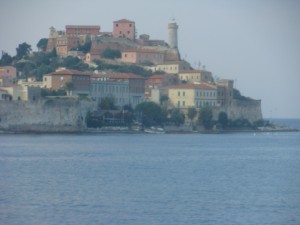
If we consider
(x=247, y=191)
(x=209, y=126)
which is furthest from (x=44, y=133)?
(x=247, y=191)

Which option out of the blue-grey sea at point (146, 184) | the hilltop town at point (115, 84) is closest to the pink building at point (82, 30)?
the hilltop town at point (115, 84)

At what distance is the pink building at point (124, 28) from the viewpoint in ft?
274

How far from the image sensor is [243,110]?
250 feet

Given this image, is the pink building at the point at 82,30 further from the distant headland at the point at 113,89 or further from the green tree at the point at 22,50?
the green tree at the point at 22,50

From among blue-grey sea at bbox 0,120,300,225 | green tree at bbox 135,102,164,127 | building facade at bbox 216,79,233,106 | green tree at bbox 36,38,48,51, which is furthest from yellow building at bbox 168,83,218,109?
blue-grey sea at bbox 0,120,300,225

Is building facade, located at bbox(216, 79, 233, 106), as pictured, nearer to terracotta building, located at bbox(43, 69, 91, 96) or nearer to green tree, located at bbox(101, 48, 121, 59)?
green tree, located at bbox(101, 48, 121, 59)

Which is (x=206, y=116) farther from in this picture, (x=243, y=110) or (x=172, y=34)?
(x=172, y=34)

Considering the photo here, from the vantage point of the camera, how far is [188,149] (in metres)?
50.1

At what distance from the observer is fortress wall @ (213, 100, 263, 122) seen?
7400 cm

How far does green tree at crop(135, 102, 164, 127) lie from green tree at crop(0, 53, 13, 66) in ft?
48.1

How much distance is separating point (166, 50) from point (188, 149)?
33284mm

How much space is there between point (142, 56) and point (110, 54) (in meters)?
2.29

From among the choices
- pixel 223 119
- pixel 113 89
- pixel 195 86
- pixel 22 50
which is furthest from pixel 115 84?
pixel 22 50

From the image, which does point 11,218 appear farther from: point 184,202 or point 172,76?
point 172,76
